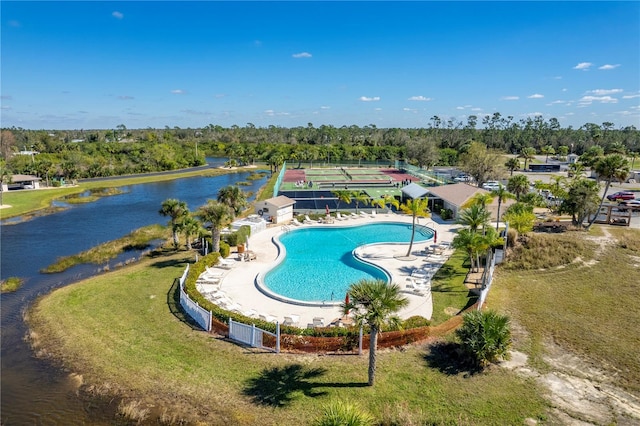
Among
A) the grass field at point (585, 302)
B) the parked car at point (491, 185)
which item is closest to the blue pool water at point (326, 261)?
the grass field at point (585, 302)

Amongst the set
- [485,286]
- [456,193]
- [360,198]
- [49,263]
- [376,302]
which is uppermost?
[456,193]

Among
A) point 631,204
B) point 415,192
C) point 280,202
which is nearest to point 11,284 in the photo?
point 280,202

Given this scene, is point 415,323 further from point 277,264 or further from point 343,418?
point 277,264

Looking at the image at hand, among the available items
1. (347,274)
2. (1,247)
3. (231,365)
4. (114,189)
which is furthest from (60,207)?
(231,365)

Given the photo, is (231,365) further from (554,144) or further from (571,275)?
(554,144)

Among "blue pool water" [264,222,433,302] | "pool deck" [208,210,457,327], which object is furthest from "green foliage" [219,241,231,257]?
"blue pool water" [264,222,433,302]
